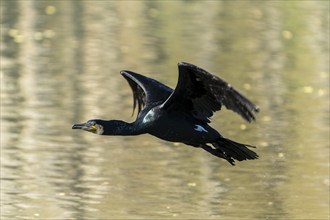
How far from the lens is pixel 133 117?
15.3 meters

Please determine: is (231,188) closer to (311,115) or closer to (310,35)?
(311,115)

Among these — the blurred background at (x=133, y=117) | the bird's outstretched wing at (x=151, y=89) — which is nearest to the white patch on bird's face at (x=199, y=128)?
the bird's outstretched wing at (x=151, y=89)

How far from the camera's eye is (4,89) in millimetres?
16875

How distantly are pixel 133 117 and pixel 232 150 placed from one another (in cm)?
581

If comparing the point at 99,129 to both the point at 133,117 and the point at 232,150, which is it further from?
the point at 133,117

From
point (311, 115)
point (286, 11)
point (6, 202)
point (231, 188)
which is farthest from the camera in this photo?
point (286, 11)

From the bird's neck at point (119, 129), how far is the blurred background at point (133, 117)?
1349 mm

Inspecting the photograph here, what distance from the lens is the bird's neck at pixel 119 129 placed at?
31.3 feet

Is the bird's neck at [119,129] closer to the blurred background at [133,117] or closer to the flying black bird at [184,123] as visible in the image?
the flying black bird at [184,123]

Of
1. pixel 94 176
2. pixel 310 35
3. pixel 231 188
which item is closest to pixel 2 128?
pixel 94 176

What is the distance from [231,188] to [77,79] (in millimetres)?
6444

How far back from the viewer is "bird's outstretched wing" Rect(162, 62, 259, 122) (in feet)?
27.9

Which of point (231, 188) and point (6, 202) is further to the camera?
point (231, 188)

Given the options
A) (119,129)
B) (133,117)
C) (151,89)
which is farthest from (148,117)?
(133,117)
